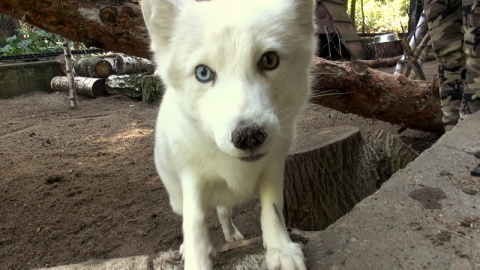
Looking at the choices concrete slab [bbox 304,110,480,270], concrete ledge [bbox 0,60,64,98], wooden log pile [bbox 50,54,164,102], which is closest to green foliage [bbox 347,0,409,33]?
wooden log pile [bbox 50,54,164,102]

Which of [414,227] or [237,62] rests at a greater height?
[237,62]

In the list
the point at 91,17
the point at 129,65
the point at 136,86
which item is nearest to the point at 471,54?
the point at 91,17

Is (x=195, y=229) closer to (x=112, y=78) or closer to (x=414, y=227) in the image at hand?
(x=414, y=227)

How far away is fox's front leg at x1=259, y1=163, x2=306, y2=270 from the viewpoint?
5.34 feet

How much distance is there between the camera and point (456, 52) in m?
2.88

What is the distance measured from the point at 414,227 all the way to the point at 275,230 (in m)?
0.57

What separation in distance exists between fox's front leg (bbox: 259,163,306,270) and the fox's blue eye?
1.95 feet

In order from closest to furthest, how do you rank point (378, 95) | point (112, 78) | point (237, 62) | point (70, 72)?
point (237, 62), point (378, 95), point (70, 72), point (112, 78)

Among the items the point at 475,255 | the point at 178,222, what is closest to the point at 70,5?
the point at 178,222

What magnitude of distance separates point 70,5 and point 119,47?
0.54m

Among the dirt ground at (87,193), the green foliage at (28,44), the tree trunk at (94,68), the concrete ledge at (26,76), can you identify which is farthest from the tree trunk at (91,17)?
the green foliage at (28,44)

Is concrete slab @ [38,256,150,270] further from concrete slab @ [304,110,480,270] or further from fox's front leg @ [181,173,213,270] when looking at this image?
concrete slab @ [304,110,480,270]

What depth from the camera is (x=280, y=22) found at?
1628 millimetres

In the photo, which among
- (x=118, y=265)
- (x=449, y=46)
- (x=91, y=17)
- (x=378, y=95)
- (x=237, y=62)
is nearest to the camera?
(x=237, y=62)
